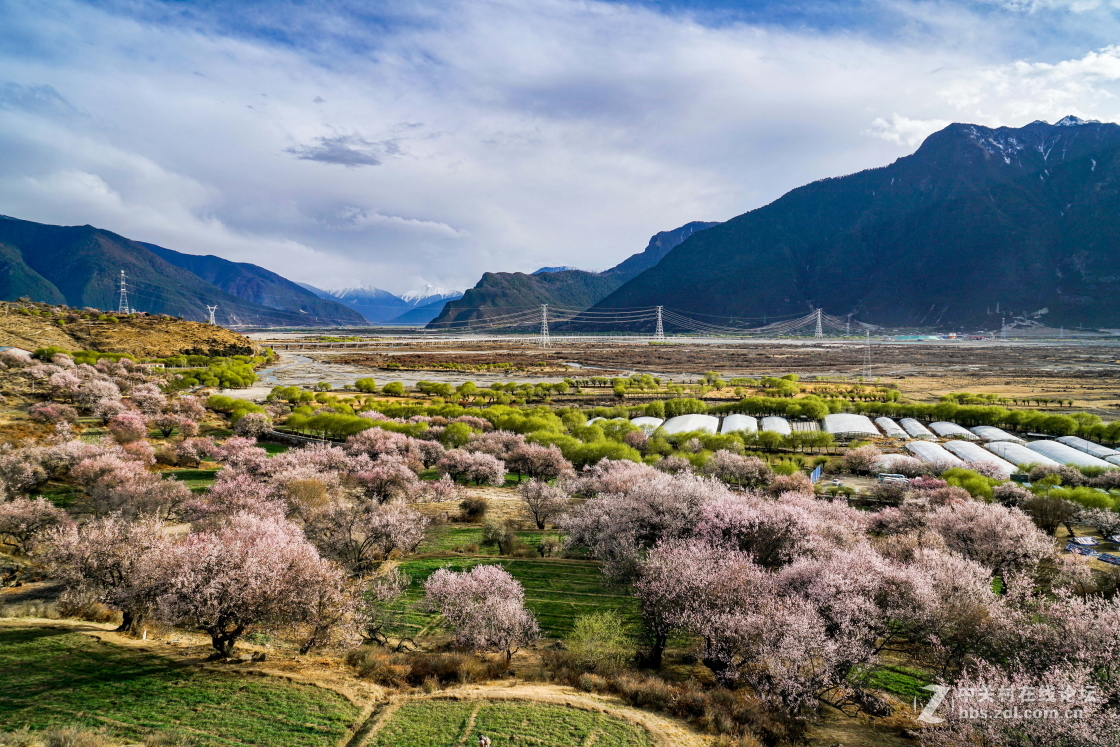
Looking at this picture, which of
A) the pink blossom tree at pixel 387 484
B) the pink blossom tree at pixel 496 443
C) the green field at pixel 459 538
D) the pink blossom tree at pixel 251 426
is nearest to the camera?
the green field at pixel 459 538

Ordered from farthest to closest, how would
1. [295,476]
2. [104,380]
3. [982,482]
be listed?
[104,380] → [982,482] → [295,476]

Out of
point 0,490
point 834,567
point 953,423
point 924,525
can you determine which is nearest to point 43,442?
point 0,490

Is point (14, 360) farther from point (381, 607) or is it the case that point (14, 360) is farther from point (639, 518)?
point (639, 518)

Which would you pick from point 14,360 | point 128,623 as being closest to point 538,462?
point 128,623

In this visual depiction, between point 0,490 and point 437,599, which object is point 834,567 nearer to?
point 437,599

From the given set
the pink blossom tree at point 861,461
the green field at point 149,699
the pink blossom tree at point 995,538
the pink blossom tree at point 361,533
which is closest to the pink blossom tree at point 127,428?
the pink blossom tree at point 361,533

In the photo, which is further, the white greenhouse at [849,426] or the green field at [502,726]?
the white greenhouse at [849,426]

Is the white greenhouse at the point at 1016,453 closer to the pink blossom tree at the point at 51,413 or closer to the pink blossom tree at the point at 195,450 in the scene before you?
the pink blossom tree at the point at 195,450
